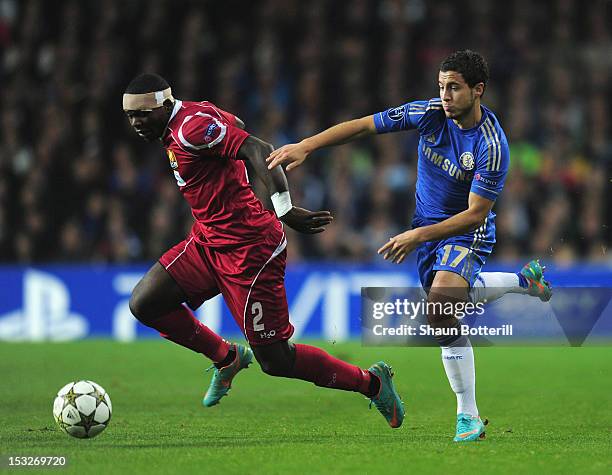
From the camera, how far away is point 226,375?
8055 millimetres

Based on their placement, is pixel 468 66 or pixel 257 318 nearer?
pixel 468 66

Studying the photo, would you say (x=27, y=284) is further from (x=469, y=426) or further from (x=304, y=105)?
(x=469, y=426)

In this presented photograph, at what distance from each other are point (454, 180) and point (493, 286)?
2.94 feet

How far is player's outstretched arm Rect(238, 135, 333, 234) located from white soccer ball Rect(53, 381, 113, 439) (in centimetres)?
157

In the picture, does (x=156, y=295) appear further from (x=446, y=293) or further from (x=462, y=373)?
(x=462, y=373)

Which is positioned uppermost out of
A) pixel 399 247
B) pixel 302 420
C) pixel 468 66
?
pixel 468 66

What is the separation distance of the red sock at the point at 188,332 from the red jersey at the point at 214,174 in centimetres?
57

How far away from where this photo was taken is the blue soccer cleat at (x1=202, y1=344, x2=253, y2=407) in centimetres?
804

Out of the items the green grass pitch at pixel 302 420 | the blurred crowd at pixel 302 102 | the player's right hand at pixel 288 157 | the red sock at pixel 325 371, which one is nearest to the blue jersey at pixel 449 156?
the player's right hand at pixel 288 157

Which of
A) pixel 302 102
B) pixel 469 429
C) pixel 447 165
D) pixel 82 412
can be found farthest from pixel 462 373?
pixel 302 102

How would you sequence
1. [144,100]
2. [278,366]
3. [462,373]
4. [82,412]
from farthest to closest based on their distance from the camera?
1. [278,366]
2. [462,373]
3. [144,100]
4. [82,412]

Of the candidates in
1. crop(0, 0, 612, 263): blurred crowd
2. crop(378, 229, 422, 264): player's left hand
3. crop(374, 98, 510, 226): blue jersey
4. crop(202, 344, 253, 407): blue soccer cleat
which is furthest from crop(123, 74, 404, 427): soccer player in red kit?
crop(0, 0, 612, 263): blurred crowd

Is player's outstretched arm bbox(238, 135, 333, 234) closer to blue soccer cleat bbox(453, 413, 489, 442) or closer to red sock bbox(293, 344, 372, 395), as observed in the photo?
red sock bbox(293, 344, 372, 395)

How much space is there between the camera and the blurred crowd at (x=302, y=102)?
50.6 ft
